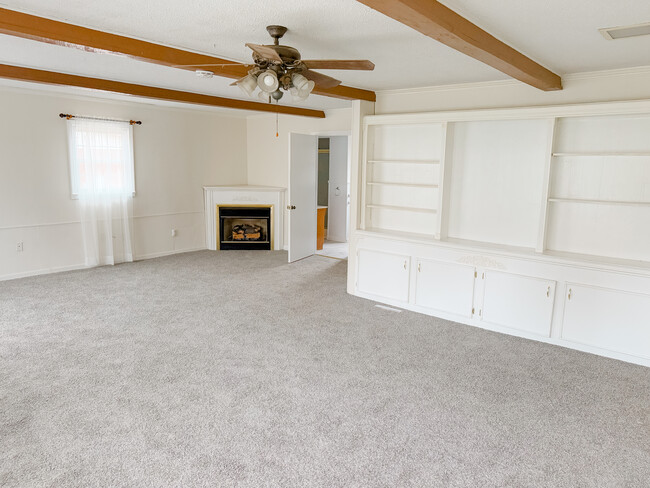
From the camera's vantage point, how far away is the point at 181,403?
299cm

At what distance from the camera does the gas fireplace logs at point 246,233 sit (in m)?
8.01

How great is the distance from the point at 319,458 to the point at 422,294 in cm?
270

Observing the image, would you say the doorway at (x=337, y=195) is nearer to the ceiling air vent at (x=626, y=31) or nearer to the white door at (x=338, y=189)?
the white door at (x=338, y=189)

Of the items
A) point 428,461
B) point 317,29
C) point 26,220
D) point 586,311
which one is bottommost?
point 428,461

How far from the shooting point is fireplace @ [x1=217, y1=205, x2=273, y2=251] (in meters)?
7.87

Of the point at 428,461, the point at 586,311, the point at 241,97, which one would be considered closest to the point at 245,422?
the point at 428,461

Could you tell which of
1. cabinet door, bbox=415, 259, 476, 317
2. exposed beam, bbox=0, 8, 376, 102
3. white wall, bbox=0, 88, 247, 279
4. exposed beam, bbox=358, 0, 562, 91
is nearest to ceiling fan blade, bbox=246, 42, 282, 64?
exposed beam, bbox=358, 0, 562, 91

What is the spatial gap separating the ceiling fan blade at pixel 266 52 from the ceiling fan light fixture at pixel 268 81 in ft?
0.29

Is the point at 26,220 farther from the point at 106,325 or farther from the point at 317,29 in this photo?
the point at 317,29

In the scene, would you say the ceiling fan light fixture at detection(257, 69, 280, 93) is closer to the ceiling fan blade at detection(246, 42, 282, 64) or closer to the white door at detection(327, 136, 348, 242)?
the ceiling fan blade at detection(246, 42, 282, 64)

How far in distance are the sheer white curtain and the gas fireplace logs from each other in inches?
70.9

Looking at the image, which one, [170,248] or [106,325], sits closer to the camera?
[106,325]

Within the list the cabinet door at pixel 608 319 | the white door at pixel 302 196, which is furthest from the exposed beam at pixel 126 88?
the cabinet door at pixel 608 319

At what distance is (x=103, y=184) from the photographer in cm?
648
